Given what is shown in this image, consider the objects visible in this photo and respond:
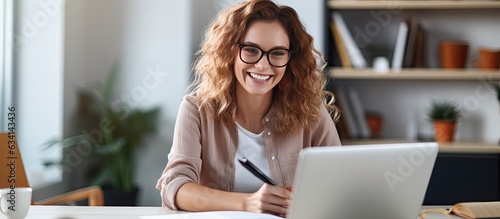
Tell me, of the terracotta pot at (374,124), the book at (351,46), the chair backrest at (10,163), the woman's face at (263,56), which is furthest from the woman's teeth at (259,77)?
the terracotta pot at (374,124)

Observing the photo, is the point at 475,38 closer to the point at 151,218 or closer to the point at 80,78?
the point at 80,78

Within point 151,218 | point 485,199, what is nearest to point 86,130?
point 485,199

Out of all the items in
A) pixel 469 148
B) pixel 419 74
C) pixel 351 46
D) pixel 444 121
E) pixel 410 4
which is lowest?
pixel 469 148

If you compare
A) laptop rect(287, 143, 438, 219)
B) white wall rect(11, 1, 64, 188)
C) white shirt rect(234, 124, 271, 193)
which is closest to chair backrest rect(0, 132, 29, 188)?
white shirt rect(234, 124, 271, 193)

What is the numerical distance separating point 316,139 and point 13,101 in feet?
7.17

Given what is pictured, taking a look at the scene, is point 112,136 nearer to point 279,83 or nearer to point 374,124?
point 374,124

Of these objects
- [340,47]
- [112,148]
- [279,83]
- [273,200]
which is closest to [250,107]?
[279,83]

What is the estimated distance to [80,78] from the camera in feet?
14.1

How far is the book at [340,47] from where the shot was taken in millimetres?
3902

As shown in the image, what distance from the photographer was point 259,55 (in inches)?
84.2

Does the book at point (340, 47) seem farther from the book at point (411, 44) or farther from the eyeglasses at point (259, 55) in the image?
the eyeglasses at point (259, 55)

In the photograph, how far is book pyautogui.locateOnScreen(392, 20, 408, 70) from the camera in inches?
151

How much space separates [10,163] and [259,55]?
0.88 meters

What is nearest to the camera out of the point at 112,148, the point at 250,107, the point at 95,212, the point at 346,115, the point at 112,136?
the point at 95,212
